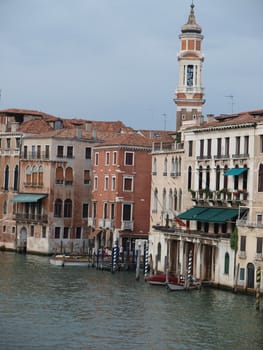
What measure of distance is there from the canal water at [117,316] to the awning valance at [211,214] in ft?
10.3

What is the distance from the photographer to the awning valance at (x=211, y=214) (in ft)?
147

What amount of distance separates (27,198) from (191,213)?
17.8m

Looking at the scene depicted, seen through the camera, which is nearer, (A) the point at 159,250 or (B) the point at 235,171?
(B) the point at 235,171

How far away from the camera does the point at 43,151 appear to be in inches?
2509

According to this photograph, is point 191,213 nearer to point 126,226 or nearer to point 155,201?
point 155,201

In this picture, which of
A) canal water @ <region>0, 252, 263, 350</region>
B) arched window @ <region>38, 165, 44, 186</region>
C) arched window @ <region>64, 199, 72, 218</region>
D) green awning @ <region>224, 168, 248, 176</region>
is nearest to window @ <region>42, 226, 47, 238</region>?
arched window @ <region>64, 199, 72, 218</region>

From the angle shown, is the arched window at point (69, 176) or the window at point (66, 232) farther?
the arched window at point (69, 176)

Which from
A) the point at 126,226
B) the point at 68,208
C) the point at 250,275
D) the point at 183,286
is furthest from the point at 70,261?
the point at 250,275

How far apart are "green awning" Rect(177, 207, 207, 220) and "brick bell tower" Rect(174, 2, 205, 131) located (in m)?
18.9

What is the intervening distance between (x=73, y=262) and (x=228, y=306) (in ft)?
54.6

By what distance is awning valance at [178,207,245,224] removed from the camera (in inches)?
1759

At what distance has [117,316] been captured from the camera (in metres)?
37.1

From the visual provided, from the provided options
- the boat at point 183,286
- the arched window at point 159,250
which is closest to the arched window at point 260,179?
the boat at point 183,286

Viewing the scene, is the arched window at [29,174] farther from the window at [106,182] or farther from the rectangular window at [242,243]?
the rectangular window at [242,243]
